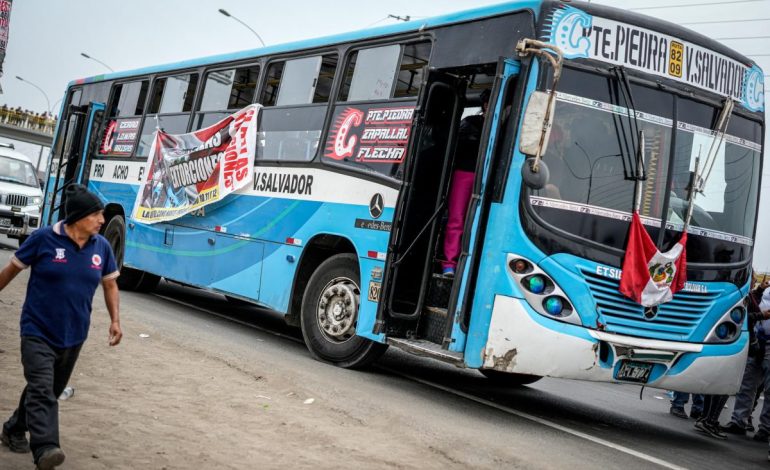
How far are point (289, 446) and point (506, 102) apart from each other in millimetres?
3622

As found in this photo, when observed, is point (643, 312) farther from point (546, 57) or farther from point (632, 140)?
point (546, 57)

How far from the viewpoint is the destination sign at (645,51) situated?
802 centimetres

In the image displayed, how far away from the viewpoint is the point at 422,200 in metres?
9.16

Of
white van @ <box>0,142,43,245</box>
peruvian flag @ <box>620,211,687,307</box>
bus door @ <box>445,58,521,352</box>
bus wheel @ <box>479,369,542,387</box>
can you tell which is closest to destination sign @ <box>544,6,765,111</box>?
bus door @ <box>445,58,521,352</box>

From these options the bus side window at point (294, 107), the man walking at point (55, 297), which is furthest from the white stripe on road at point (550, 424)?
the man walking at point (55, 297)

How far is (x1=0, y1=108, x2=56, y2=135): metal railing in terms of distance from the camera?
3105 inches

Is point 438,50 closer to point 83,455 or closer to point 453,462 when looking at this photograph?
point 453,462

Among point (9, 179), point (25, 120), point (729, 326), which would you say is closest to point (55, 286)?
point (729, 326)

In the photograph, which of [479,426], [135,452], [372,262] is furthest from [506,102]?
[135,452]

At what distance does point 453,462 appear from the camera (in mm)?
6227

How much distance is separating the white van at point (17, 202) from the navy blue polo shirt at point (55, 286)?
15.1 meters

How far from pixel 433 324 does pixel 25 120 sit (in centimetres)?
7823

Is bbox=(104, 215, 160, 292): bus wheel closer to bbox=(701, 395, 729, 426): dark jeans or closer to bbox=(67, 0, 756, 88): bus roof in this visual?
bbox=(67, 0, 756, 88): bus roof

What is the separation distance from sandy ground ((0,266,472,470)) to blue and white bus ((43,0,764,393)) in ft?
4.48
